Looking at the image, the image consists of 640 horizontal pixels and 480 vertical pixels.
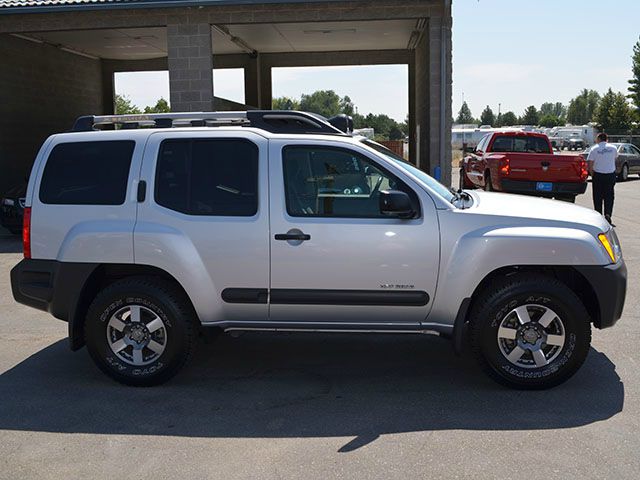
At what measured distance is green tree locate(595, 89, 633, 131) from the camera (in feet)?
240

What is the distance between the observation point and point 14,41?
1861cm

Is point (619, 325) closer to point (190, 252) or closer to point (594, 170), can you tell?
point (190, 252)

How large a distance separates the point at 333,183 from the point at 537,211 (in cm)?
157

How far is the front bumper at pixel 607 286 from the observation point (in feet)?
17.3

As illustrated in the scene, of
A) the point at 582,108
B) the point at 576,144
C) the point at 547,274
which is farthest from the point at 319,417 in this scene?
the point at 582,108

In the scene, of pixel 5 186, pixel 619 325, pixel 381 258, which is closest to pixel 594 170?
pixel 619 325

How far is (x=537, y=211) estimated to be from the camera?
18.0ft

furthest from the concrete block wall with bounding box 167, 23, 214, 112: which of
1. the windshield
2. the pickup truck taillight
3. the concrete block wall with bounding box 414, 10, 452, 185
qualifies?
the windshield

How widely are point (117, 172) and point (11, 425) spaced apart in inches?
78.8

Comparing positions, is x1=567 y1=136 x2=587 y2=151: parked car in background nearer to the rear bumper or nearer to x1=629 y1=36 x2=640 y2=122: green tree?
x1=629 y1=36 x2=640 y2=122: green tree

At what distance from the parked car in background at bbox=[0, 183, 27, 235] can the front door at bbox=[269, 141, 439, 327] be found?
10.2 metres

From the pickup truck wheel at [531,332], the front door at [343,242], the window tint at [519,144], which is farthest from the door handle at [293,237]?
the window tint at [519,144]

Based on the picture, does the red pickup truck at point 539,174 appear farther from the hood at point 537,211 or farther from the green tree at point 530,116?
the green tree at point 530,116

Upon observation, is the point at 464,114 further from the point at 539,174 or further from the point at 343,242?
the point at 343,242
